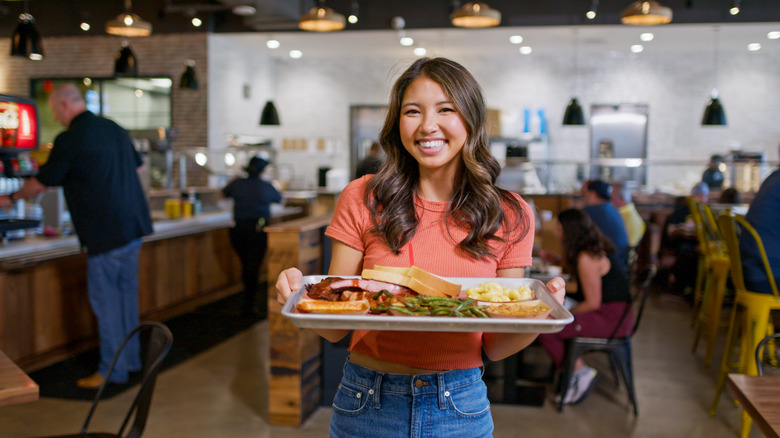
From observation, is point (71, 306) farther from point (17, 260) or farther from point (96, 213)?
point (96, 213)

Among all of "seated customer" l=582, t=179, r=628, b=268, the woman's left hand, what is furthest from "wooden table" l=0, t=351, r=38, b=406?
"seated customer" l=582, t=179, r=628, b=268

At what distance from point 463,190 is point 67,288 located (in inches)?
161

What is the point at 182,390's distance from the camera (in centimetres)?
421

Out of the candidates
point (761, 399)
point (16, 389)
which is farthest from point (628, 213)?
point (16, 389)

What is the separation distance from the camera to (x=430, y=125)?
1.45 meters

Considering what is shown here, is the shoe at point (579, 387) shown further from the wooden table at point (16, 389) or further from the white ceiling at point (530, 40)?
the white ceiling at point (530, 40)

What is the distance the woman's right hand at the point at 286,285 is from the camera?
1386mm

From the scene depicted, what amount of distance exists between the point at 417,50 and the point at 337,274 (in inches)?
414

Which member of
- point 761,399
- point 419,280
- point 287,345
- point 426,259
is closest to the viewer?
point 419,280

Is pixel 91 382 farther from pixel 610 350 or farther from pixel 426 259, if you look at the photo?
pixel 426 259

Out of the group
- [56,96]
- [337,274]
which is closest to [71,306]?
[56,96]

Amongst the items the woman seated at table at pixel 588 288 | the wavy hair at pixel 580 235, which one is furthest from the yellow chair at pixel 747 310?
the wavy hair at pixel 580 235

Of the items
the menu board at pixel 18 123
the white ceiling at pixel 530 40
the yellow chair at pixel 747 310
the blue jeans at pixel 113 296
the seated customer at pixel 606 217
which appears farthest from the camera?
the white ceiling at pixel 530 40

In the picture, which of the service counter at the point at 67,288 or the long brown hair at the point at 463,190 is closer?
the long brown hair at the point at 463,190
